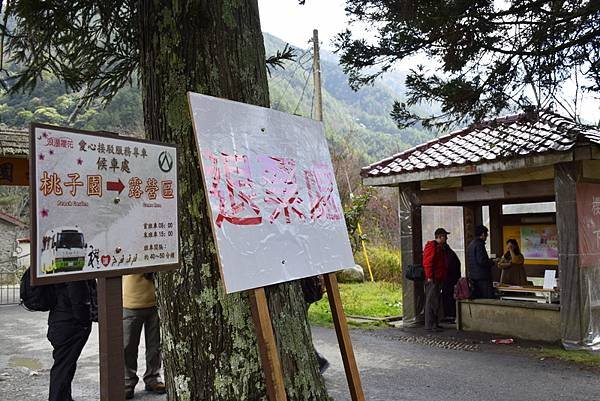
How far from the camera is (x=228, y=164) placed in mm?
2777

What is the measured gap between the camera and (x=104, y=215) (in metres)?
2.21

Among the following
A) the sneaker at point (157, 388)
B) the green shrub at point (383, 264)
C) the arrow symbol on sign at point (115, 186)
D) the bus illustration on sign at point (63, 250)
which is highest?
the arrow symbol on sign at point (115, 186)

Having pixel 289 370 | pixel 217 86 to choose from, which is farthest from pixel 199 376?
pixel 217 86

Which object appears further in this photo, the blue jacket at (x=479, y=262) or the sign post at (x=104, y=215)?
the blue jacket at (x=479, y=262)

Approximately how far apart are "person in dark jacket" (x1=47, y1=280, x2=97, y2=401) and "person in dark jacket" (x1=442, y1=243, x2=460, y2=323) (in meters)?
6.27

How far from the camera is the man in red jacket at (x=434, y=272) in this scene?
9.01m

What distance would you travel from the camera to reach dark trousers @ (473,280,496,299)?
898 centimetres

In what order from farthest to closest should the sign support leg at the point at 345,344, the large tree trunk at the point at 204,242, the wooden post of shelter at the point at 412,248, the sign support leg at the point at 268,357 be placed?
the wooden post of shelter at the point at 412,248
the sign support leg at the point at 345,344
the large tree trunk at the point at 204,242
the sign support leg at the point at 268,357

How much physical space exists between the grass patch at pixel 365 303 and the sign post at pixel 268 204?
22.0 feet

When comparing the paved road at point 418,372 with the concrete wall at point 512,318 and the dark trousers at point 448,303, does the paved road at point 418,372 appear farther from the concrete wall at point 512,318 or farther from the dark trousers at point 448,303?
the dark trousers at point 448,303

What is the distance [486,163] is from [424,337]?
2.86 m

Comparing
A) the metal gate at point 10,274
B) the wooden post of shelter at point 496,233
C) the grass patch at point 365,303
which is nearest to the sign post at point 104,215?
the grass patch at point 365,303

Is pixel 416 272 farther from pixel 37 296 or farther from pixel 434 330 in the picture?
pixel 37 296

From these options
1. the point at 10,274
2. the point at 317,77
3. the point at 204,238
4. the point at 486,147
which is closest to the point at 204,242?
the point at 204,238
